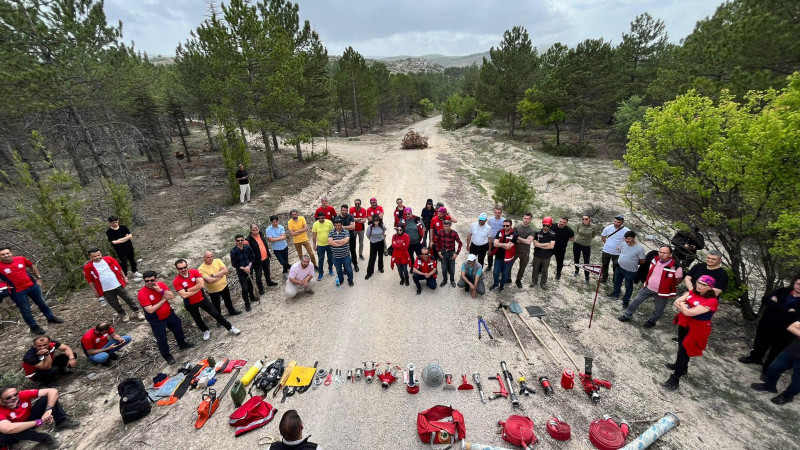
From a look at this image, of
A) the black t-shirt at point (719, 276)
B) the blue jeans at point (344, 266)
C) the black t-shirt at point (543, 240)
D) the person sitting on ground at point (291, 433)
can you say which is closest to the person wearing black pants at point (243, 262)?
the blue jeans at point (344, 266)

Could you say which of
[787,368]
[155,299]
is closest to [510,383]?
[787,368]

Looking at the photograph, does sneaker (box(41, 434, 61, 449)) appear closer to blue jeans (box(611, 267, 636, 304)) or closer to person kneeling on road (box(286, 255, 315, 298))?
person kneeling on road (box(286, 255, 315, 298))

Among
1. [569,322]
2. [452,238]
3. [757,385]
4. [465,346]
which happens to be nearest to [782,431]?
[757,385]

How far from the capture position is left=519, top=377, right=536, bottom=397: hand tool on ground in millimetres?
5578

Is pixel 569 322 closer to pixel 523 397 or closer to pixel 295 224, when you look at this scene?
pixel 523 397

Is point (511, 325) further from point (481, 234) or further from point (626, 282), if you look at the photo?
point (626, 282)

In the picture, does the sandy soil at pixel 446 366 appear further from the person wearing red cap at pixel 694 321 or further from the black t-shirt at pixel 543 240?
the black t-shirt at pixel 543 240

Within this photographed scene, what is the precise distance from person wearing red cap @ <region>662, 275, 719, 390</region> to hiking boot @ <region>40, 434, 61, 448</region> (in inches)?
409

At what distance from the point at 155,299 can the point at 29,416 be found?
2200 mm

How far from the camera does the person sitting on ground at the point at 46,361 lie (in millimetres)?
5543

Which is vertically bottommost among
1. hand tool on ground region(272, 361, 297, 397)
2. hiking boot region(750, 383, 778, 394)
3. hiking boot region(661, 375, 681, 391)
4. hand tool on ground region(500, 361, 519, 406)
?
hiking boot region(750, 383, 778, 394)

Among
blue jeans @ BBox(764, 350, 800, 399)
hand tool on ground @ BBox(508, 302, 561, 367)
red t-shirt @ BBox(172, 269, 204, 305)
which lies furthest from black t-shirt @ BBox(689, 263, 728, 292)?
red t-shirt @ BBox(172, 269, 204, 305)

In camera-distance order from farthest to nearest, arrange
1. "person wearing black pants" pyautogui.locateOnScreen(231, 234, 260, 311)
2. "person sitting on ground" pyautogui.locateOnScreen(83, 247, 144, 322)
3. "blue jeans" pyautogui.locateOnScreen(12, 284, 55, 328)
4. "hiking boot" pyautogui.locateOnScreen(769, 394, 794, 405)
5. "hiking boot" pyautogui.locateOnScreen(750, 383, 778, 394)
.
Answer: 1. "person wearing black pants" pyautogui.locateOnScreen(231, 234, 260, 311)
2. "person sitting on ground" pyautogui.locateOnScreen(83, 247, 144, 322)
3. "blue jeans" pyautogui.locateOnScreen(12, 284, 55, 328)
4. "hiking boot" pyautogui.locateOnScreen(750, 383, 778, 394)
5. "hiking boot" pyautogui.locateOnScreen(769, 394, 794, 405)

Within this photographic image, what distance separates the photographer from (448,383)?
575cm
